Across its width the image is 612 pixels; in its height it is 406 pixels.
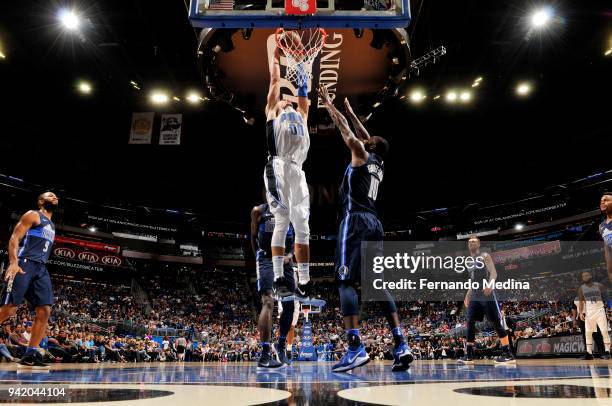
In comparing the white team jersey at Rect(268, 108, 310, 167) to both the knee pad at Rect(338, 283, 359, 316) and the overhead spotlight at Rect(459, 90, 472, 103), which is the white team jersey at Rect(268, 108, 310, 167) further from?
the overhead spotlight at Rect(459, 90, 472, 103)

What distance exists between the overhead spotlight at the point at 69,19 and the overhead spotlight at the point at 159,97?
338 centimetres

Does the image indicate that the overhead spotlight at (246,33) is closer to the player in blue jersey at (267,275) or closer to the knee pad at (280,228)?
the player in blue jersey at (267,275)

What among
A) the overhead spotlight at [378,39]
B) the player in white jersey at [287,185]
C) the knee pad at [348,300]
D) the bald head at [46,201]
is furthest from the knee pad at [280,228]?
the overhead spotlight at [378,39]

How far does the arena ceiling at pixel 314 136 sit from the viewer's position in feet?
36.2

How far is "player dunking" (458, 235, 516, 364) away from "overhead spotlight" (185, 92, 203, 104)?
36.0ft

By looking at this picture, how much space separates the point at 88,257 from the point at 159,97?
47.5 ft

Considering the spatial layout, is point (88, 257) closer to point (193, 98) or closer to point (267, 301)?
point (193, 98)

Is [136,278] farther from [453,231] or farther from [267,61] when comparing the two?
[267,61]

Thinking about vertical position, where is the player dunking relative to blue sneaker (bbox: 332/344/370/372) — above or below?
above

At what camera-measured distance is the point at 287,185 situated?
12.1 feet

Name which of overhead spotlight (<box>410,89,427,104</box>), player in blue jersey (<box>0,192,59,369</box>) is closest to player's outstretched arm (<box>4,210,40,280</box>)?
player in blue jersey (<box>0,192,59,369</box>)

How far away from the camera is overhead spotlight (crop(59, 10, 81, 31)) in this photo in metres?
10.6

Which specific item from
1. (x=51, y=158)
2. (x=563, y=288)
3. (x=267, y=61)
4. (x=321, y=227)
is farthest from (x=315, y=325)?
(x=267, y=61)

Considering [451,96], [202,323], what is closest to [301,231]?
[451,96]
